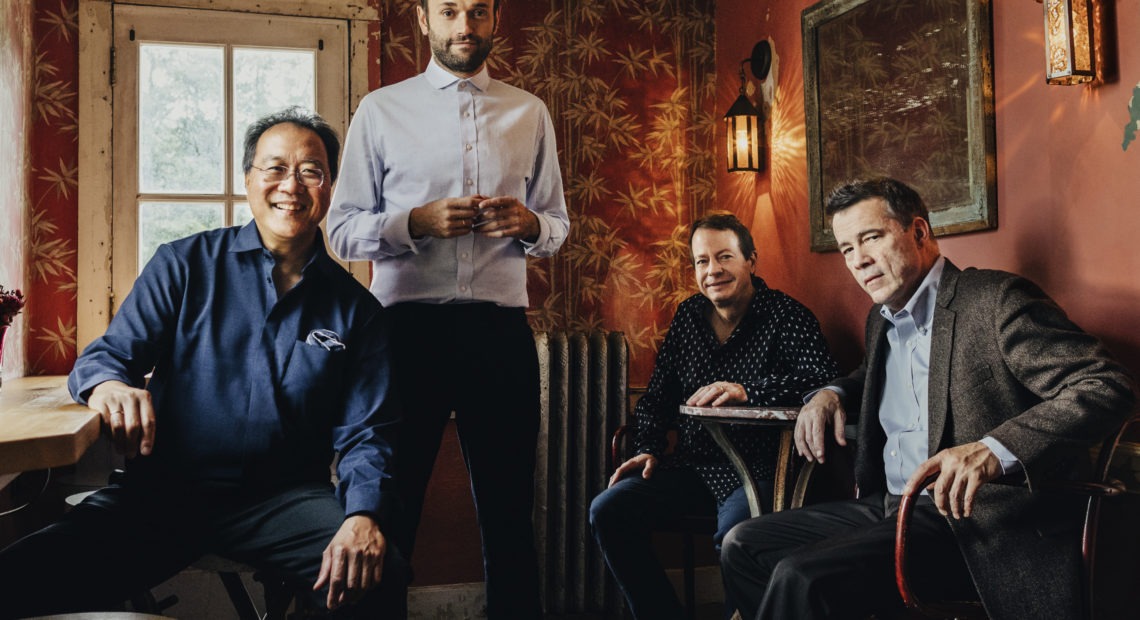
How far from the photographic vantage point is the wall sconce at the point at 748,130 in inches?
134

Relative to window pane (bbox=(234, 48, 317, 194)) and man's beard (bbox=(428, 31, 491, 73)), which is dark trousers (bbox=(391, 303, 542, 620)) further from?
window pane (bbox=(234, 48, 317, 194))

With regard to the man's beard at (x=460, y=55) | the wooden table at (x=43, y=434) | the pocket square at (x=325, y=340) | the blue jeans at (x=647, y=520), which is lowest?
the blue jeans at (x=647, y=520)

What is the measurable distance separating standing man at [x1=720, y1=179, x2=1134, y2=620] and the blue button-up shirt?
0.94 m

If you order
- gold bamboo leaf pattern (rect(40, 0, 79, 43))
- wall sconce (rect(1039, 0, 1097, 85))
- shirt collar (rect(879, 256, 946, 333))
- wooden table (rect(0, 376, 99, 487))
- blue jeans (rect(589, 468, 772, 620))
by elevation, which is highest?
gold bamboo leaf pattern (rect(40, 0, 79, 43))

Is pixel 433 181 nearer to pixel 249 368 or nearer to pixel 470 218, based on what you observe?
pixel 470 218

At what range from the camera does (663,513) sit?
2.58 m

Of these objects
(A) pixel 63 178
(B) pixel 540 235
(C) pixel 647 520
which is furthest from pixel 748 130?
(A) pixel 63 178

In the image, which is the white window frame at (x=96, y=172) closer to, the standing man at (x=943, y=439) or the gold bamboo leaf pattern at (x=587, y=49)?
the gold bamboo leaf pattern at (x=587, y=49)

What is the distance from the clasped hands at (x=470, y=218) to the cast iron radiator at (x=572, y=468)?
1250 mm

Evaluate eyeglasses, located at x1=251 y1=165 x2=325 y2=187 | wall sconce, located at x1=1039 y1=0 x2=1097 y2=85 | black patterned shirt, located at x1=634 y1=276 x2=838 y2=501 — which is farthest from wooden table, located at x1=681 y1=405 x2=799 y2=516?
eyeglasses, located at x1=251 y1=165 x2=325 y2=187

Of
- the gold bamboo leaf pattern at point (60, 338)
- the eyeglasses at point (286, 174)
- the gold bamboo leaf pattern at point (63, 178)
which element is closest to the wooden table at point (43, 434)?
the eyeglasses at point (286, 174)

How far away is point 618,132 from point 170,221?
1.82 m

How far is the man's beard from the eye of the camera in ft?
7.04

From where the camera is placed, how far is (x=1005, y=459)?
1.61m
